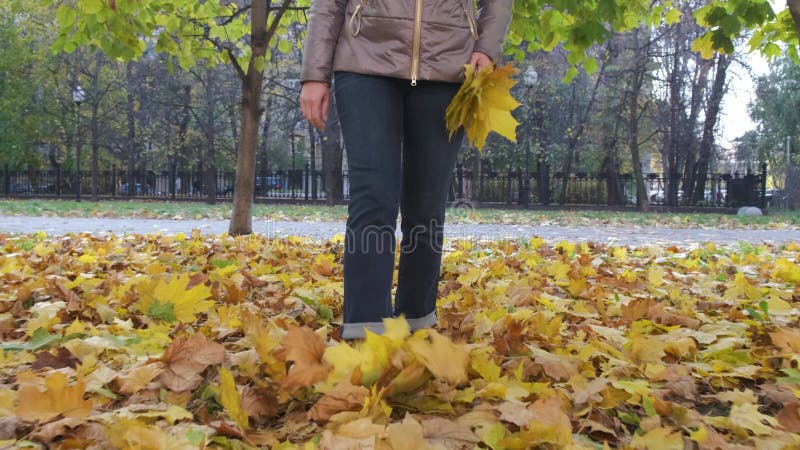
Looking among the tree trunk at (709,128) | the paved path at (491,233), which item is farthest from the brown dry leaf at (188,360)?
the tree trunk at (709,128)

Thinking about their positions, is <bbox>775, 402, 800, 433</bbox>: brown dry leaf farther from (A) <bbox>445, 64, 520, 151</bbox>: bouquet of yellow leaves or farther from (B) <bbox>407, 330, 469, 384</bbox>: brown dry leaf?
(A) <bbox>445, 64, 520, 151</bbox>: bouquet of yellow leaves

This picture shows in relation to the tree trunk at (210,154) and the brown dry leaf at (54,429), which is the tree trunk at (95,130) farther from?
the brown dry leaf at (54,429)

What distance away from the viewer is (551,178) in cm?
2389

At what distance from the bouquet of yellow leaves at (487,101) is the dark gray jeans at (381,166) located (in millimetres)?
146

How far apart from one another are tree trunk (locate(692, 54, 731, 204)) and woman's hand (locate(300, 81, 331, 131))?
2317 cm

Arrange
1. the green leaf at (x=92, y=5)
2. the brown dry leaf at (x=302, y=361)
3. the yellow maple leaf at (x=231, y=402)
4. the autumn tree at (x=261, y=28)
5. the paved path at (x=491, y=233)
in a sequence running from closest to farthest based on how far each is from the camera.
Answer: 1. the yellow maple leaf at (x=231, y=402)
2. the brown dry leaf at (x=302, y=361)
3. the green leaf at (x=92, y=5)
4. the autumn tree at (x=261, y=28)
5. the paved path at (x=491, y=233)

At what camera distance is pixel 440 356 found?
1.58m

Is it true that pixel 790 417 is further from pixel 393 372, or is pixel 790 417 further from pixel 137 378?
pixel 137 378

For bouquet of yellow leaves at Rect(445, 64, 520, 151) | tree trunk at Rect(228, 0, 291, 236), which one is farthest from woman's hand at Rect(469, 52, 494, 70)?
tree trunk at Rect(228, 0, 291, 236)

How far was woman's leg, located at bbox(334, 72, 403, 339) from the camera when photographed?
2035 millimetres

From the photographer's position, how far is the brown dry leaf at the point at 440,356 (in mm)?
1560

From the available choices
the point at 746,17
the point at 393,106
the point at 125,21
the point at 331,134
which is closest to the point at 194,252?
the point at 125,21

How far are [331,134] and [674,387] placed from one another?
72.6 feet

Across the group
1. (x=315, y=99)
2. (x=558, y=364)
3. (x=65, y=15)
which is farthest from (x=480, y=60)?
(x=65, y=15)
